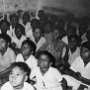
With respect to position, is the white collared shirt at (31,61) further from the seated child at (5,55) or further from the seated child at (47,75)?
the seated child at (47,75)

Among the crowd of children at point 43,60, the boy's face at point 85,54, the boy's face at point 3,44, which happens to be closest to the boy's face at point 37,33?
the crowd of children at point 43,60

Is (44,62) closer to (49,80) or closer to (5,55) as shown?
(49,80)

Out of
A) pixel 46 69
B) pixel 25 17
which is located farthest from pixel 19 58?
pixel 25 17

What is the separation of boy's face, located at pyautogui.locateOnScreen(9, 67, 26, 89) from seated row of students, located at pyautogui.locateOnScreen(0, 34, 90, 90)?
0.05 m

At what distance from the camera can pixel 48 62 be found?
10.4 feet

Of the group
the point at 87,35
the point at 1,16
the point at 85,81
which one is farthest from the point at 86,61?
the point at 1,16

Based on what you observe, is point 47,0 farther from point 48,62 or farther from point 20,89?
point 20,89

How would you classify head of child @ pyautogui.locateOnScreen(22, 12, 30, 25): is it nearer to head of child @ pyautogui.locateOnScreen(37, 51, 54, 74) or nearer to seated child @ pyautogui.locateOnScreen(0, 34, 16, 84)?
seated child @ pyautogui.locateOnScreen(0, 34, 16, 84)

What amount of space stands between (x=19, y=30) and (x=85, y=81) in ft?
5.91

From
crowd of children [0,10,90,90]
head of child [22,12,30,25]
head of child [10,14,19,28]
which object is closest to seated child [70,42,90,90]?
crowd of children [0,10,90,90]

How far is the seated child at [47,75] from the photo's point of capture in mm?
3154

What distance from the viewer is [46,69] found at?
126 inches

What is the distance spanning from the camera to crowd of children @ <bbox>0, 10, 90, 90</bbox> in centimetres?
285

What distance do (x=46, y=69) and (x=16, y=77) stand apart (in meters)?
0.62
